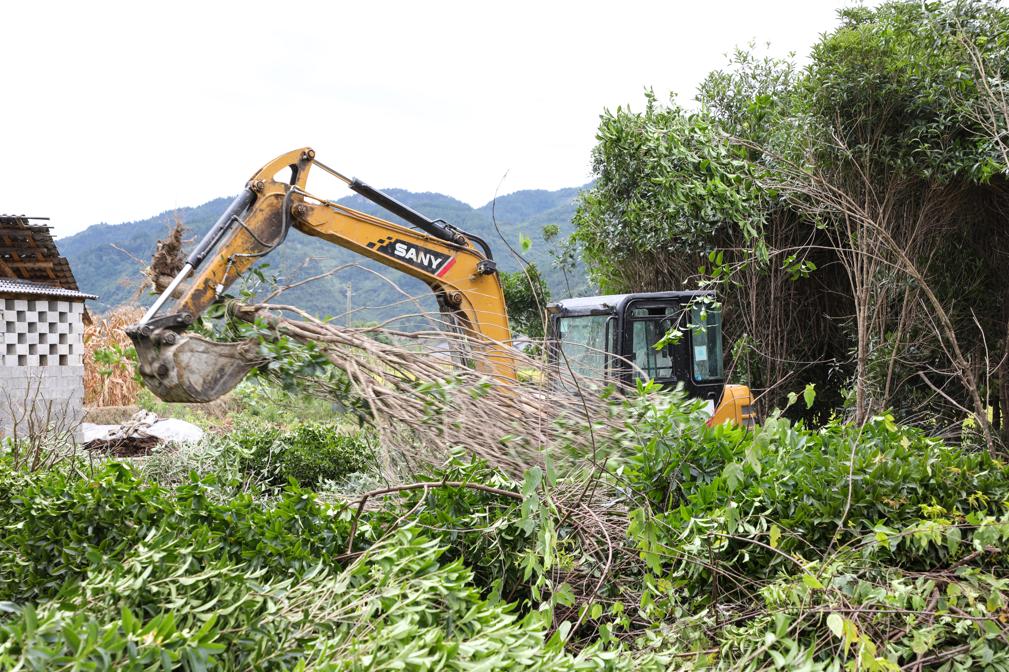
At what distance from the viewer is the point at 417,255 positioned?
6074 millimetres

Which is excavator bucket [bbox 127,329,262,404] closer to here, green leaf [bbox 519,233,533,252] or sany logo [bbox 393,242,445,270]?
green leaf [bbox 519,233,533,252]

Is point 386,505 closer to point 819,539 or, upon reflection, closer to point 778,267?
point 819,539

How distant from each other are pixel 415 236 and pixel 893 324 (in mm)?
4810

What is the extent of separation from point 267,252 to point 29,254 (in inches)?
272

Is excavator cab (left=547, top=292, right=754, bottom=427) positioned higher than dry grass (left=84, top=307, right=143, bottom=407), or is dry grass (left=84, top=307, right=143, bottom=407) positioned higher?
excavator cab (left=547, top=292, right=754, bottom=427)

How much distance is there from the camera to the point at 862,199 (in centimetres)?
717

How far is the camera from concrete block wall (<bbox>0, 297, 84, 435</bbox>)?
8.91 metres

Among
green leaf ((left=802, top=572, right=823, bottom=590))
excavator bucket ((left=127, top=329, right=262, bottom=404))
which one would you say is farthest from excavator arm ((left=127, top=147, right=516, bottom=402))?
green leaf ((left=802, top=572, right=823, bottom=590))

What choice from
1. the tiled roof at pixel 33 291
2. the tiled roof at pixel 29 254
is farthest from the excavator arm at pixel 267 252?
the tiled roof at pixel 29 254

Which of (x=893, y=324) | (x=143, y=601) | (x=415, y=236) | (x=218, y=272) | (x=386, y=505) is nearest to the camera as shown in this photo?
(x=143, y=601)

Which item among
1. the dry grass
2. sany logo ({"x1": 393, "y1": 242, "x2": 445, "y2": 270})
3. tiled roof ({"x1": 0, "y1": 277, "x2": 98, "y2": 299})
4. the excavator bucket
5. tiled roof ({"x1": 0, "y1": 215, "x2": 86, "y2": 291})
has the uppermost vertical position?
tiled roof ({"x1": 0, "y1": 215, "x2": 86, "y2": 291})

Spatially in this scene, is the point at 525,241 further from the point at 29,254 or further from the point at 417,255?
the point at 29,254

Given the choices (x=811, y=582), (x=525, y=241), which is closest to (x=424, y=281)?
(x=525, y=241)

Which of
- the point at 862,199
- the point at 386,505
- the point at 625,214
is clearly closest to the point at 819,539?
the point at 386,505
